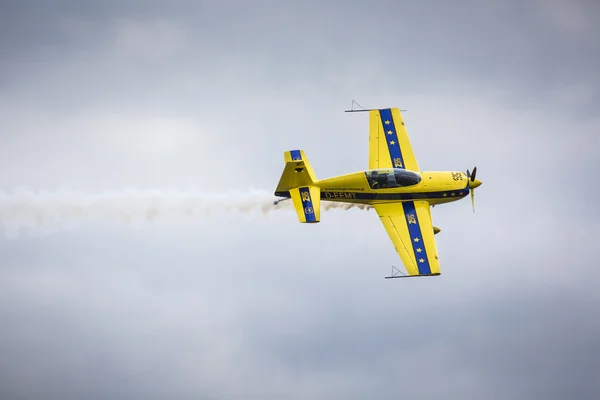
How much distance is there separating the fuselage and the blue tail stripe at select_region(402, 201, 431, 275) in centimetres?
61

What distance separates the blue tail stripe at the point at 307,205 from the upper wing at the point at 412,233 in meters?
3.56

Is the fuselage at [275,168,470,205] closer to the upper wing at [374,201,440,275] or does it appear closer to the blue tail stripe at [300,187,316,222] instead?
the upper wing at [374,201,440,275]

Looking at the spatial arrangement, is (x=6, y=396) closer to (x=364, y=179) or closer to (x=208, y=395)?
(x=208, y=395)

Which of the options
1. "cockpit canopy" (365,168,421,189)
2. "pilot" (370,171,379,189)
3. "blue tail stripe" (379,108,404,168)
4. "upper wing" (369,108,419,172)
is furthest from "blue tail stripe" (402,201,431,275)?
"blue tail stripe" (379,108,404,168)

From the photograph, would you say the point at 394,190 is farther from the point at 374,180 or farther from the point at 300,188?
the point at 300,188

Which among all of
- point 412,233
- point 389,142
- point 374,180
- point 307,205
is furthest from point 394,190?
point 307,205

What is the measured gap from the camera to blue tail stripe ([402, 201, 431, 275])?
43562mm

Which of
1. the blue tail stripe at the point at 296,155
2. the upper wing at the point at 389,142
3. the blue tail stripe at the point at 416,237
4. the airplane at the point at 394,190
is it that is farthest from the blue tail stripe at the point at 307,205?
the blue tail stripe at the point at 416,237

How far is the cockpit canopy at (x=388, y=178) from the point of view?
4616 cm

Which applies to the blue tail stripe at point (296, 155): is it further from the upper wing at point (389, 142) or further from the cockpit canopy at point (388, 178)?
the upper wing at point (389, 142)

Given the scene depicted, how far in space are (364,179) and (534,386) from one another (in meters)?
57.8

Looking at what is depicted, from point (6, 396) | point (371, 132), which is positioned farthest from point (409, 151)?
point (6, 396)

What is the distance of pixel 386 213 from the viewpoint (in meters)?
46.0

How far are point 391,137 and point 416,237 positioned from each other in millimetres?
6178
